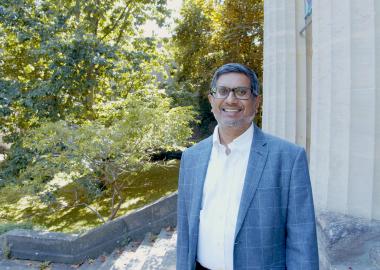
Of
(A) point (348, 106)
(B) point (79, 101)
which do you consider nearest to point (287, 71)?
(A) point (348, 106)

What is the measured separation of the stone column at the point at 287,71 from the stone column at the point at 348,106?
240 cm

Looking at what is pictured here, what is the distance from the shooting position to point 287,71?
6441 mm

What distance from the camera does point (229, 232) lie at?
192cm

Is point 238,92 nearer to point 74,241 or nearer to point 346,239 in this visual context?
point 346,239

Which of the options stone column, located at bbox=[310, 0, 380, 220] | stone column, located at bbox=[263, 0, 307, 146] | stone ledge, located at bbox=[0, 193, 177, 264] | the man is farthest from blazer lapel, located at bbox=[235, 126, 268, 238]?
stone ledge, located at bbox=[0, 193, 177, 264]

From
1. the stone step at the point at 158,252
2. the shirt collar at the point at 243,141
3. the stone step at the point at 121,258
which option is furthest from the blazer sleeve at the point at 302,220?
the stone step at the point at 121,258

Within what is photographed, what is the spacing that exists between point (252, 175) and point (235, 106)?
362 mm

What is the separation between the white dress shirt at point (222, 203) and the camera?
1.93m

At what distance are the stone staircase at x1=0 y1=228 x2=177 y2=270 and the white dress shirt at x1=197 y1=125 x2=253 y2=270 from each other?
3268 millimetres

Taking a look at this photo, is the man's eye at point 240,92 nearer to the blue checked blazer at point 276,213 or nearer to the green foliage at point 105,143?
the blue checked blazer at point 276,213

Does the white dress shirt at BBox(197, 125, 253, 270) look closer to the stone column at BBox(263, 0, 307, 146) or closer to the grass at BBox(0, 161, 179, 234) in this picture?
the stone column at BBox(263, 0, 307, 146)

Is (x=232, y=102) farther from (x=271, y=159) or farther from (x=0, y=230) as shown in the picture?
(x=0, y=230)

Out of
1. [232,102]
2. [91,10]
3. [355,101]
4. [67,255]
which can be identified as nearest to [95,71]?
[91,10]

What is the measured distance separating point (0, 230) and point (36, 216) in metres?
5.44
